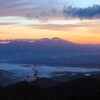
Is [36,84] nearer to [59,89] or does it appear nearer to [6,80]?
[59,89]

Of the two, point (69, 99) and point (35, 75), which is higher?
point (35, 75)

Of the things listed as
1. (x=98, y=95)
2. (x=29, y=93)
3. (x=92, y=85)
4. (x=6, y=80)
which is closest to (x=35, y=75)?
(x=29, y=93)

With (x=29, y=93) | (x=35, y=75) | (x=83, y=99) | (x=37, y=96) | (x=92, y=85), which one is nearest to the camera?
(x=35, y=75)

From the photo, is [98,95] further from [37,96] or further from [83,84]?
[83,84]

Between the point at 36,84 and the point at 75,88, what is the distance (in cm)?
7493

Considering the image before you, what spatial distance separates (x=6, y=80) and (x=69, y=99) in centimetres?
12546

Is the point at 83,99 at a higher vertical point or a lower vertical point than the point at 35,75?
lower

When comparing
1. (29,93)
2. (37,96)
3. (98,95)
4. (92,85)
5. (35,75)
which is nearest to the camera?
(35,75)

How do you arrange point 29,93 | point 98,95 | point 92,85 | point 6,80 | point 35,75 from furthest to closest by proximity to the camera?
point 6,80 → point 92,85 → point 98,95 → point 29,93 → point 35,75

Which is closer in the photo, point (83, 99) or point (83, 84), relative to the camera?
point (83, 99)

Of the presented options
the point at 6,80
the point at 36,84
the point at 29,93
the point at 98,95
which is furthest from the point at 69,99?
the point at 6,80

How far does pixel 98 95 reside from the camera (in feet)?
164

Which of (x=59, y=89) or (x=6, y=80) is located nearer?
A: (x=59, y=89)

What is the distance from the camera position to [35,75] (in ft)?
94.4
